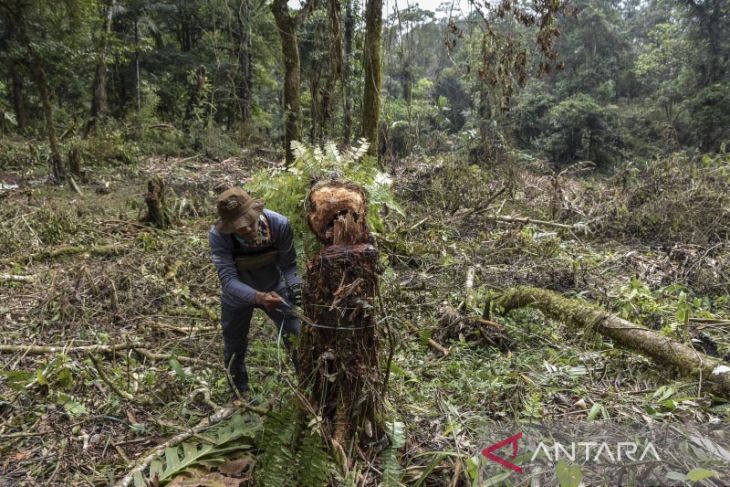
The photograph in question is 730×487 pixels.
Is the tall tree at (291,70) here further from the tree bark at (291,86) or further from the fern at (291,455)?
the fern at (291,455)

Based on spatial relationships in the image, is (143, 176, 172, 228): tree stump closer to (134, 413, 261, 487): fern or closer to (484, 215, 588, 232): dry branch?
(484, 215, 588, 232): dry branch

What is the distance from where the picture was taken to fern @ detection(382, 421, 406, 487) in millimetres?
2408

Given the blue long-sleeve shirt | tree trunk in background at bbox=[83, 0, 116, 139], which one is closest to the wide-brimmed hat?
the blue long-sleeve shirt

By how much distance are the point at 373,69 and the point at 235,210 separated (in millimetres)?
4151

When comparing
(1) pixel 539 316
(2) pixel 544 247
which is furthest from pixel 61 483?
(2) pixel 544 247

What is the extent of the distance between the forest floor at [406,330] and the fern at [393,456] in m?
0.10

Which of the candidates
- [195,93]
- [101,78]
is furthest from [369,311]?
[195,93]

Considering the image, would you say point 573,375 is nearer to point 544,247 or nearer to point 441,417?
point 441,417

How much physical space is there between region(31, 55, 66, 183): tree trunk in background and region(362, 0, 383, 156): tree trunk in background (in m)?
6.53

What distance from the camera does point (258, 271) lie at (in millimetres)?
3420

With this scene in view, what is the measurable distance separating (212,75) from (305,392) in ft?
63.3

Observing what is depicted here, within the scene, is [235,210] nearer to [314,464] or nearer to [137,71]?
[314,464]

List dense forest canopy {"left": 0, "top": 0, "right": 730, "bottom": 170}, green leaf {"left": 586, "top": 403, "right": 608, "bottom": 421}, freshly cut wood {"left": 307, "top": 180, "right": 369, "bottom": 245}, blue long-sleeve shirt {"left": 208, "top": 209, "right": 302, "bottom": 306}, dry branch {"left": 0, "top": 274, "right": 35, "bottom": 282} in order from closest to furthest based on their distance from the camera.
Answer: freshly cut wood {"left": 307, "top": 180, "right": 369, "bottom": 245}
green leaf {"left": 586, "top": 403, "right": 608, "bottom": 421}
blue long-sleeve shirt {"left": 208, "top": 209, "right": 302, "bottom": 306}
dry branch {"left": 0, "top": 274, "right": 35, "bottom": 282}
dense forest canopy {"left": 0, "top": 0, "right": 730, "bottom": 170}

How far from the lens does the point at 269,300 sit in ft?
9.84
